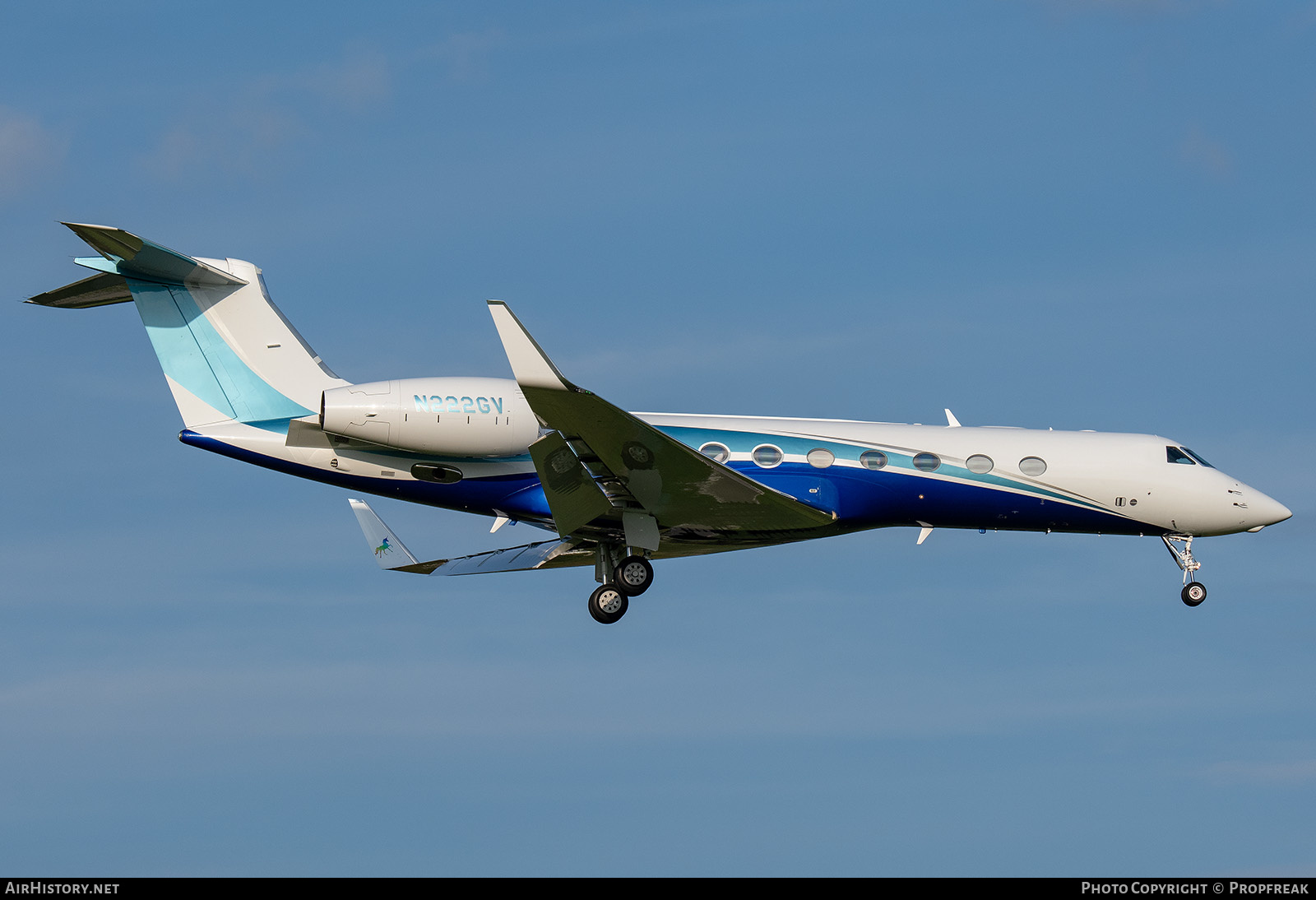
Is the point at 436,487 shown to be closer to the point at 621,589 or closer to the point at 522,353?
the point at 621,589

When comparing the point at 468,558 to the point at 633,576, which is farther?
the point at 468,558

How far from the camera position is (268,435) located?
21.1 meters

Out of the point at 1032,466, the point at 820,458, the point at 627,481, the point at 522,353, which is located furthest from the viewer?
the point at 1032,466

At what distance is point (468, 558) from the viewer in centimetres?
2530

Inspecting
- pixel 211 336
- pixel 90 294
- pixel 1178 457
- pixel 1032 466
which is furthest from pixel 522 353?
pixel 1178 457

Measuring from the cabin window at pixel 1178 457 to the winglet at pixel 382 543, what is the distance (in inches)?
494

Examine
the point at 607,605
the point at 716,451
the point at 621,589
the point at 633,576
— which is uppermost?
the point at 716,451

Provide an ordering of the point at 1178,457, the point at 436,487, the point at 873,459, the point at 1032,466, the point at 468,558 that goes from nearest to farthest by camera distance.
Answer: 1. the point at 436,487
2. the point at 873,459
3. the point at 1032,466
4. the point at 1178,457
5. the point at 468,558

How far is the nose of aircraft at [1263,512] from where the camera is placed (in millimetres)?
23969

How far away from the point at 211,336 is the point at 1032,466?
41.7 feet

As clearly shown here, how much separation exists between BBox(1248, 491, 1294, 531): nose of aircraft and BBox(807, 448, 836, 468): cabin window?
24.0 ft

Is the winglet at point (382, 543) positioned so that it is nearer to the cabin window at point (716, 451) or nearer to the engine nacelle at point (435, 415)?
the engine nacelle at point (435, 415)

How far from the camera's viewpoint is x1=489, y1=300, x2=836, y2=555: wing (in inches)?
691

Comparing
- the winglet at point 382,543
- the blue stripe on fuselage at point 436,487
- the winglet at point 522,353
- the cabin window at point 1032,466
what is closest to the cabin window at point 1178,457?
the cabin window at point 1032,466
